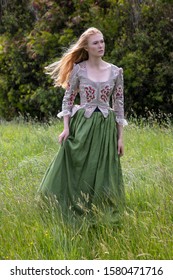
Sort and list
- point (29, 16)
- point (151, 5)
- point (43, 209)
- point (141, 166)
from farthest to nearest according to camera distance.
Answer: point (29, 16) < point (151, 5) < point (141, 166) < point (43, 209)

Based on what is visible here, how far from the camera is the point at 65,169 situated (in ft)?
16.3

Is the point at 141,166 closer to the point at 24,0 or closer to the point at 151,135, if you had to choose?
the point at 151,135

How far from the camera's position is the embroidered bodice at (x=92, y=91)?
4957 millimetres

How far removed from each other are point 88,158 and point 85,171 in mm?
113

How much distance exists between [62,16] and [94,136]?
8.43m

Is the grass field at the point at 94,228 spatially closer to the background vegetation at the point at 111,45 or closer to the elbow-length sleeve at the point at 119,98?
the elbow-length sleeve at the point at 119,98

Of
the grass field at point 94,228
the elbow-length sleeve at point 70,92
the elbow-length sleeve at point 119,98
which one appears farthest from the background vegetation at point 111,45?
the elbow-length sleeve at point 70,92

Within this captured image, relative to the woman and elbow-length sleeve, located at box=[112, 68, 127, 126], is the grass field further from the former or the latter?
elbow-length sleeve, located at box=[112, 68, 127, 126]

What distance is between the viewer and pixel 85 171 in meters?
4.95

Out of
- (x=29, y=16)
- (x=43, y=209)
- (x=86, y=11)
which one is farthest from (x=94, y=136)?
(x=29, y=16)

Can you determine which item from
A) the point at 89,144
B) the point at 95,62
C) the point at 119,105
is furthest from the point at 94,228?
the point at 95,62

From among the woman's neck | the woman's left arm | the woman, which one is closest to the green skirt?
the woman

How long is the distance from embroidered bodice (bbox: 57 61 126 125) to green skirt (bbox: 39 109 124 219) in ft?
0.28

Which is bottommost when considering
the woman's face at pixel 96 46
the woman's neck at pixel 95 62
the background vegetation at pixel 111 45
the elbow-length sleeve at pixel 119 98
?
the background vegetation at pixel 111 45
